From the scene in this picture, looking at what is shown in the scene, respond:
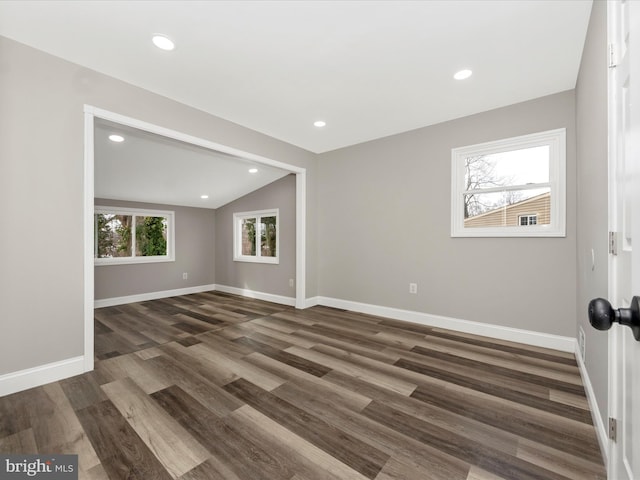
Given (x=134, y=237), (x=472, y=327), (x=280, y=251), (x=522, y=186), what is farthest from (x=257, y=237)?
(x=522, y=186)

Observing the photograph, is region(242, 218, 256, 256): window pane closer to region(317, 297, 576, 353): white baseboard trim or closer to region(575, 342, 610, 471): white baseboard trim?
region(317, 297, 576, 353): white baseboard trim

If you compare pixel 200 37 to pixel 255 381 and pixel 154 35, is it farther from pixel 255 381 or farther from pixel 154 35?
pixel 255 381

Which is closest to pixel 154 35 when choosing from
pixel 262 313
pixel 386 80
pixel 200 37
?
pixel 200 37

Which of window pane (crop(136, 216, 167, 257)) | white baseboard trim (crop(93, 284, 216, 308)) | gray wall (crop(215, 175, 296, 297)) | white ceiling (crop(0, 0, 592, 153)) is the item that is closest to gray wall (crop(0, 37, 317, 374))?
white ceiling (crop(0, 0, 592, 153))

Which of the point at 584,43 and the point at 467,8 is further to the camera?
the point at 584,43

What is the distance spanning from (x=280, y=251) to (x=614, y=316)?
16.2ft

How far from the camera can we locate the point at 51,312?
7.33 ft

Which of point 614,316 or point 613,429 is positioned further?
point 613,429

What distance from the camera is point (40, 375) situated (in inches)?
85.4

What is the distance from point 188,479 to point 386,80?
126 inches

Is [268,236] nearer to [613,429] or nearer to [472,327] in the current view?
[472,327]

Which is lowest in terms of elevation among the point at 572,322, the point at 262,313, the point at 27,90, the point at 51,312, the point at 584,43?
the point at 262,313

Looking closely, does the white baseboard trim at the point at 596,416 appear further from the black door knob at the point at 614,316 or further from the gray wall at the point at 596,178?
the black door knob at the point at 614,316

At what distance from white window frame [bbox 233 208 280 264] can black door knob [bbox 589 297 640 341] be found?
4.93m
